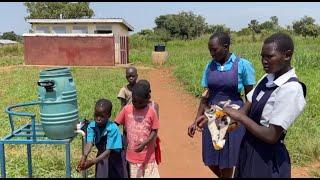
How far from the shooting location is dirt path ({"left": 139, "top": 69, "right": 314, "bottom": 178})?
15.1 ft

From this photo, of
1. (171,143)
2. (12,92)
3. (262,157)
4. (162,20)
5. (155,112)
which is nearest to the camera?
(262,157)

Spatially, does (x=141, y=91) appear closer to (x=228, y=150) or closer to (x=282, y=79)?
(x=228, y=150)

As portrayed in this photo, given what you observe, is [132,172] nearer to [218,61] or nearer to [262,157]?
[218,61]

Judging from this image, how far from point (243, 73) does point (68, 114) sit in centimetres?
134

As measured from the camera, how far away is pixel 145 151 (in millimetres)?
3127

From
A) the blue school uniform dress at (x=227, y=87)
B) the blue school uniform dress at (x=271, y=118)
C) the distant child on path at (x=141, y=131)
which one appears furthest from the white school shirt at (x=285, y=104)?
the distant child on path at (x=141, y=131)

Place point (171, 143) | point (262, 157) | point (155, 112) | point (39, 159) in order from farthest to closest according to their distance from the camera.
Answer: point (171, 143) → point (39, 159) → point (155, 112) → point (262, 157)

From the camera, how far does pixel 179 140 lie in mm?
5961

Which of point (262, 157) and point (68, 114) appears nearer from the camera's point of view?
point (262, 157)

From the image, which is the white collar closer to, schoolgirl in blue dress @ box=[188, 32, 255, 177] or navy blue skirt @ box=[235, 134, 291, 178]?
navy blue skirt @ box=[235, 134, 291, 178]

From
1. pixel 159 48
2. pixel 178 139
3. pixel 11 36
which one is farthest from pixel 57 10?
pixel 178 139

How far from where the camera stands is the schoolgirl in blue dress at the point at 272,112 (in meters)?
1.99

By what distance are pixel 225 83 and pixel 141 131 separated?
0.71 meters

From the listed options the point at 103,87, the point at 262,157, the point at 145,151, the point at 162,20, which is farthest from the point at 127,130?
the point at 162,20
